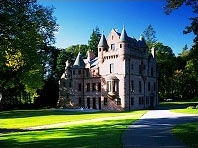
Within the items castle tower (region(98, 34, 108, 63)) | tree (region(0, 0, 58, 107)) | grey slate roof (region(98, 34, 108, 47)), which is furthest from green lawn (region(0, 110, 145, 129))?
grey slate roof (region(98, 34, 108, 47))

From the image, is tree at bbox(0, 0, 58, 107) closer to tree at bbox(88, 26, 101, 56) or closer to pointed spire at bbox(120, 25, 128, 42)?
pointed spire at bbox(120, 25, 128, 42)

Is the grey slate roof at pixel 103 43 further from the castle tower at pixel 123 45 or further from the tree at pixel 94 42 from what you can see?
the tree at pixel 94 42

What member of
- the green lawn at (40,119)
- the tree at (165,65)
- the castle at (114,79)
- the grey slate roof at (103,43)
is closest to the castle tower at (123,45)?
the castle at (114,79)

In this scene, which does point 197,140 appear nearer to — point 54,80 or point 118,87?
point 118,87

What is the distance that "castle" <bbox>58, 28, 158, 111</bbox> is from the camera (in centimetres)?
5091

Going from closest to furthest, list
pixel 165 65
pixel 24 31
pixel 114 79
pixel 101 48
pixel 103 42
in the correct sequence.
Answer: pixel 24 31
pixel 114 79
pixel 101 48
pixel 103 42
pixel 165 65

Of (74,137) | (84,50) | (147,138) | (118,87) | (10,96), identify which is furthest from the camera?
(84,50)

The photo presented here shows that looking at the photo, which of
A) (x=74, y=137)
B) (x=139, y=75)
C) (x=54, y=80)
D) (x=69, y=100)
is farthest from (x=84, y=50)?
(x=74, y=137)

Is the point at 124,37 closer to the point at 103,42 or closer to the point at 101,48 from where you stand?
the point at 103,42

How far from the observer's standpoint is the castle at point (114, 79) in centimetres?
5091

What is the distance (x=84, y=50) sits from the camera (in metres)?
82.6

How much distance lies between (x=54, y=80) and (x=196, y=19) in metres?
57.1

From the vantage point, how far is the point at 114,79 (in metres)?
51.3

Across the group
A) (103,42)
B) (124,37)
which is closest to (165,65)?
(103,42)
